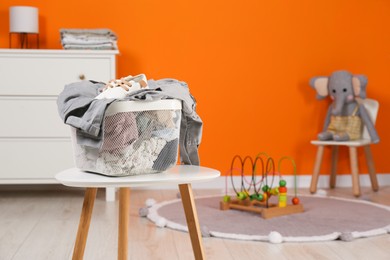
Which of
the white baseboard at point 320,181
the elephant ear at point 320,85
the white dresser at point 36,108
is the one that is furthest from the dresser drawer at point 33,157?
the elephant ear at point 320,85

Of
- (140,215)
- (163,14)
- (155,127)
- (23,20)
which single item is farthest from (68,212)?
(155,127)

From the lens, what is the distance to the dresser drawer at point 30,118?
3.36m

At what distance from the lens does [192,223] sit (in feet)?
4.91

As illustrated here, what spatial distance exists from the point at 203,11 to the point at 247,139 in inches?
31.6

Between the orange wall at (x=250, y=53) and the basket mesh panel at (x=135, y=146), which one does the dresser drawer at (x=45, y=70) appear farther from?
the basket mesh panel at (x=135, y=146)

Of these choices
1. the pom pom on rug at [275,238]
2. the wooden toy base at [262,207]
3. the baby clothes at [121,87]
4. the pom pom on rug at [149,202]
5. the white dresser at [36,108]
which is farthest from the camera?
the white dresser at [36,108]

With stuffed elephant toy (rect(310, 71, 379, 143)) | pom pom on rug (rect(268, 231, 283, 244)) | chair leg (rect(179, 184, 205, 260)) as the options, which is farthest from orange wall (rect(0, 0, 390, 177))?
chair leg (rect(179, 184, 205, 260))

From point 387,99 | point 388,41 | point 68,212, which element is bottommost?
point 68,212

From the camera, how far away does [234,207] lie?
304 cm

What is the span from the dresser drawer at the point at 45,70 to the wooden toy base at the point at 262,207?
3.04ft

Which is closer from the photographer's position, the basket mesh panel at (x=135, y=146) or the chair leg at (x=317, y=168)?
the basket mesh panel at (x=135, y=146)

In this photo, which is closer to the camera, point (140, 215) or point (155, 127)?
point (155, 127)

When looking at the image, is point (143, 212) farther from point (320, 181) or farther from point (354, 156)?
point (320, 181)

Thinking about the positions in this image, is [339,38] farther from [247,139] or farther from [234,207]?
[234,207]
